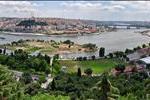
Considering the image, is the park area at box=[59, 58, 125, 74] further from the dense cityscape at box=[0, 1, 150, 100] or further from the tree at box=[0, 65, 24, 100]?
the tree at box=[0, 65, 24, 100]

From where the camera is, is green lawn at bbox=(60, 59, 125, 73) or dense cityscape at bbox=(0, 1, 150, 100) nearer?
dense cityscape at bbox=(0, 1, 150, 100)

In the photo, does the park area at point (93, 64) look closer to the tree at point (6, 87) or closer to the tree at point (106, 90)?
the tree at point (6, 87)

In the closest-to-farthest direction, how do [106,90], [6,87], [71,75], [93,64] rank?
[106,90] < [6,87] < [71,75] < [93,64]

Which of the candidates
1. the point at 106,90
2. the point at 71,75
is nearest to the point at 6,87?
the point at 106,90

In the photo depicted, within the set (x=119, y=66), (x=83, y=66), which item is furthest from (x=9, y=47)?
(x=119, y=66)

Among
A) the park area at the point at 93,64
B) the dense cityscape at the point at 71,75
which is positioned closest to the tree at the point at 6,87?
the dense cityscape at the point at 71,75

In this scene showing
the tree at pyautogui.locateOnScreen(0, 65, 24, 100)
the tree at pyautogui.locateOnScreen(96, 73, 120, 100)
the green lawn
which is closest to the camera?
the tree at pyautogui.locateOnScreen(96, 73, 120, 100)

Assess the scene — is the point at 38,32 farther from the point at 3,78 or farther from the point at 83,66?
the point at 3,78

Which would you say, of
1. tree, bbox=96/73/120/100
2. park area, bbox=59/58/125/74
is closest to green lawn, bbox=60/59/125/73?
park area, bbox=59/58/125/74

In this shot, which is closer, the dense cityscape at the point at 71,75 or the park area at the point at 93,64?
the dense cityscape at the point at 71,75

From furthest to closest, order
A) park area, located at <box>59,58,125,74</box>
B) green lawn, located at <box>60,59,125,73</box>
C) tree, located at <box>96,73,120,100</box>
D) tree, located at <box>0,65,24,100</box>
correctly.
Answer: green lawn, located at <box>60,59,125,73</box>, park area, located at <box>59,58,125,74</box>, tree, located at <box>0,65,24,100</box>, tree, located at <box>96,73,120,100</box>

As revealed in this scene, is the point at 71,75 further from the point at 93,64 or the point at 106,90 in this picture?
the point at 106,90
